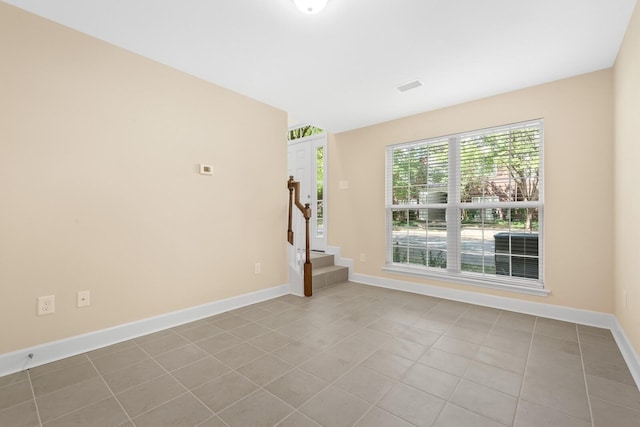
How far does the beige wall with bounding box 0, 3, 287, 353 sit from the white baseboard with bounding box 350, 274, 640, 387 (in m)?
2.16

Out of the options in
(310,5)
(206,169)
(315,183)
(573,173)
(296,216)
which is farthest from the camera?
(315,183)

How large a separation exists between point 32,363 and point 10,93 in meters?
1.86

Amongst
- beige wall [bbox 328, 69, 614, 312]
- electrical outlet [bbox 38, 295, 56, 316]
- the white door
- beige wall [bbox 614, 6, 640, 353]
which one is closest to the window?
beige wall [bbox 328, 69, 614, 312]

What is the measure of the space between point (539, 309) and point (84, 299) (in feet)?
13.9

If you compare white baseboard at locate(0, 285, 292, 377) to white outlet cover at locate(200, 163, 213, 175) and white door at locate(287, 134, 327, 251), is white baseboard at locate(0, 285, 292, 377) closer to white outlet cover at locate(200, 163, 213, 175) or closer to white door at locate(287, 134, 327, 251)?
white outlet cover at locate(200, 163, 213, 175)

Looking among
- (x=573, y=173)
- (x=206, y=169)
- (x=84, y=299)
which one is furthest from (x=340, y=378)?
(x=573, y=173)

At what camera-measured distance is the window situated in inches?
122

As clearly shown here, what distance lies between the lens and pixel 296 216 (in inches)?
154

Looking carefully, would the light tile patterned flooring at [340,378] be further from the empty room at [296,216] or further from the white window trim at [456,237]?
the white window trim at [456,237]

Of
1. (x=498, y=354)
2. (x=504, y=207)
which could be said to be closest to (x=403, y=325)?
(x=498, y=354)

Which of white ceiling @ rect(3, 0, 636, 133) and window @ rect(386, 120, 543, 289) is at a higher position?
white ceiling @ rect(3, 0, 636, 133)

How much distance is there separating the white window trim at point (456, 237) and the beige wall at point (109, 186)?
2.05 m

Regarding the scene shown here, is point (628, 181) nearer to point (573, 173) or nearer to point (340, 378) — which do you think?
point (573, 173)

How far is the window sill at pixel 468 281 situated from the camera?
3.01 metres
